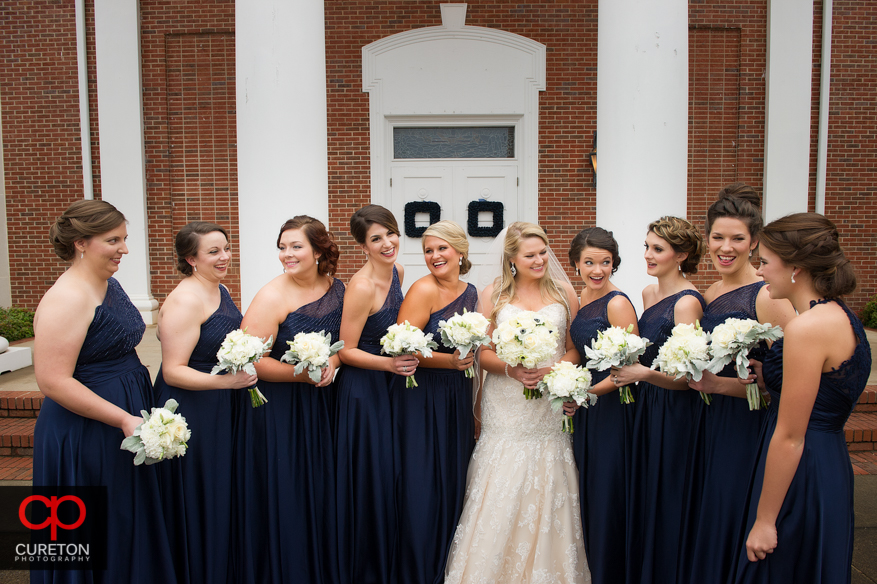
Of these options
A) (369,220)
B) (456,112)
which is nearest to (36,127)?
(456,112)

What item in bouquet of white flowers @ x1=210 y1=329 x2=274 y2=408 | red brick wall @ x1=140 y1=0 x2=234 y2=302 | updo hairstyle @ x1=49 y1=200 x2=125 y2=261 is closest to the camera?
updo hairstyle @ x1=49 y1=200 x2=125 y2=261

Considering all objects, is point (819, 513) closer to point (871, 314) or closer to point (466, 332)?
point (466, 332)

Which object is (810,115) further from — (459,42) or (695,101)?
(459,42)

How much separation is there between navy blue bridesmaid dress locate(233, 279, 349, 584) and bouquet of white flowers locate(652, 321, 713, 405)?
189 centimetres

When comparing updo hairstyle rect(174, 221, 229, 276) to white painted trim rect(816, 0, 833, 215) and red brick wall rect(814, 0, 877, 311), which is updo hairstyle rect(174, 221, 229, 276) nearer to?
white painted trim rect(816, 0, 833, 215)

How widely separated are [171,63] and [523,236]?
877 cm

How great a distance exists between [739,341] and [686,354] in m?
0.23

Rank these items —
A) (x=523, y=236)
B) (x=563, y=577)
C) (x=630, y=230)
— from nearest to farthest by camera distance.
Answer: (x=563, y=577) < (x=523, y=236) < (x=630, y=230)

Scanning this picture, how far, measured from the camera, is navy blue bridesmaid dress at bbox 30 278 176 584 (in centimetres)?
281

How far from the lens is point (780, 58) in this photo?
30.6 ft

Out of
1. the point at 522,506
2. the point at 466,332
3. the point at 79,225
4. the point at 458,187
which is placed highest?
the point at 458,187

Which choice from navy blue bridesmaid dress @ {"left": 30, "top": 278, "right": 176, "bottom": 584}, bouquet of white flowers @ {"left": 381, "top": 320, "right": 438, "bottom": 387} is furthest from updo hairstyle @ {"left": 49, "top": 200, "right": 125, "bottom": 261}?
bouquet of white flowers @ {"left": 381, "top": 320, "right": 438, "bottom": 387}

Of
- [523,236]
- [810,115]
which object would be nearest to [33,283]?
[523,236]

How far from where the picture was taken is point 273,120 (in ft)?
16.1
